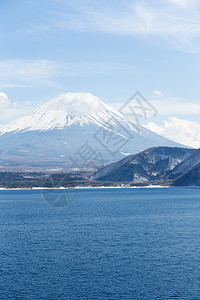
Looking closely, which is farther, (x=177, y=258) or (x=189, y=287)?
(x=177, y=258)

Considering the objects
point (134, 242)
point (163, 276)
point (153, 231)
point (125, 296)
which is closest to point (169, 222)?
point (153, 231)

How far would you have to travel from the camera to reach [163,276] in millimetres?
34219

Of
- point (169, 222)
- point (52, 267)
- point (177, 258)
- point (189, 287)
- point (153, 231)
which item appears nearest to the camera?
point (189, 287)

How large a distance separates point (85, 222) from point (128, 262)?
30.5 meters

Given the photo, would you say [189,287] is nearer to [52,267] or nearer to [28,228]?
[52,267]

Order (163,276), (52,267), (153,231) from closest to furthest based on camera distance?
(163,276), (52,267), (153,231)

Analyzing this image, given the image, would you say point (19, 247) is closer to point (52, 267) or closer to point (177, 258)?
point (52, 267)

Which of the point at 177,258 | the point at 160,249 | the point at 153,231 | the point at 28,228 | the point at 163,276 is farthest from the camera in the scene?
the point at 28,228

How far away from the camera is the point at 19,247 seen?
45688 millimetres

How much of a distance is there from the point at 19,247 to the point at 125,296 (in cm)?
1929

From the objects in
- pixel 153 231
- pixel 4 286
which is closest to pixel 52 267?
pixel 4 286

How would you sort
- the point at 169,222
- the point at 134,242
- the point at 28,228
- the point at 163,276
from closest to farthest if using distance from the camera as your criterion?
the point at 163,276, the point at 134,242, the point at 28,228, the point at 169,222

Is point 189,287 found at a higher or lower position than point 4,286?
lower

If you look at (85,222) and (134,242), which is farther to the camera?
(85,222)
